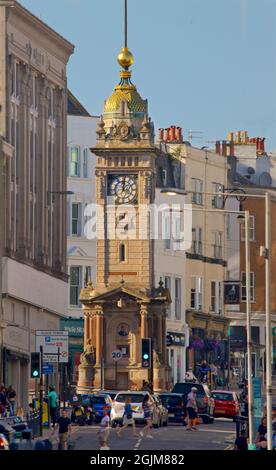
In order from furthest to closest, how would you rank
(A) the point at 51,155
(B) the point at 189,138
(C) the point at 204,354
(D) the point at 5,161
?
(B) the point at 189,138 → (C) the point at 204,354 → (A) the point at 51,155 → (D) the point at 5,161

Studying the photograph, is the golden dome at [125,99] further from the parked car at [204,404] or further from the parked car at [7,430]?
the parked car at [7,430]

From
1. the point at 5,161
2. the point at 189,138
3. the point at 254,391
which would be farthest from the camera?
the point at 189,138

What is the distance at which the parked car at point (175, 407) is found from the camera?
97188 mm

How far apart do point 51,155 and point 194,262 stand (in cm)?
2964

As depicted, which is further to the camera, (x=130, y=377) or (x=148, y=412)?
(x=130, y=377)

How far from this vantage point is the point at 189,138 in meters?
161

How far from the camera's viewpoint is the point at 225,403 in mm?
106688

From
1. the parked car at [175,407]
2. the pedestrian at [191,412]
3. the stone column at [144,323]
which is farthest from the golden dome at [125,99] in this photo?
the pedestrian at [191,412]

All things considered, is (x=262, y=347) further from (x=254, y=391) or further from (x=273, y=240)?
(x=254, y=391)

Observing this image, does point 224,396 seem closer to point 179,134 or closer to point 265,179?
point 179,134

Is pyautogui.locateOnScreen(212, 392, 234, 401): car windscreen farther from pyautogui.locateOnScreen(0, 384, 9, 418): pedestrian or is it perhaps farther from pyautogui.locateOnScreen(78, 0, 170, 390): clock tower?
pyautogui.locateOnScreen(78, 0, 170, 390): clock tower

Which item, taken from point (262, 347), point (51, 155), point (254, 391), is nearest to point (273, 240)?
point (262, 347)

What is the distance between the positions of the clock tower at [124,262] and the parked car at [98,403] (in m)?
37.1

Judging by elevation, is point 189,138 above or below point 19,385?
above
